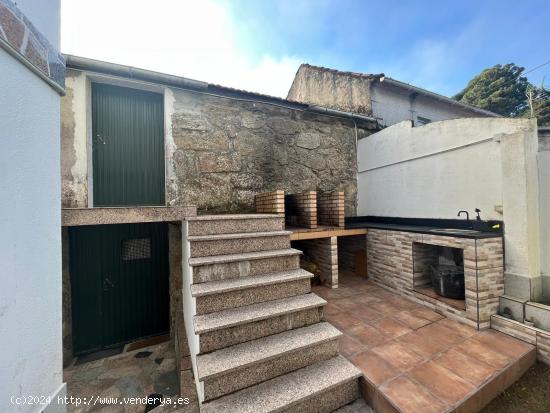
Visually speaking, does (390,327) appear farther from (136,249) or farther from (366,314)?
(136,249)

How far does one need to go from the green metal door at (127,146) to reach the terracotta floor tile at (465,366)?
4.65 metres

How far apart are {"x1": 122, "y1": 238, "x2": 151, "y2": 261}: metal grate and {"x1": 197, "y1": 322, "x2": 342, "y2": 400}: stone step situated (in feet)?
11.6

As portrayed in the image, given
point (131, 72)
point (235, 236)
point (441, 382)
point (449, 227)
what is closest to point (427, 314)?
point (441, 382)

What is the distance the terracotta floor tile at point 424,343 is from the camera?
235 centimetres

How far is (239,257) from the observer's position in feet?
8.41

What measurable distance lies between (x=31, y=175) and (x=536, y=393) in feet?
15.0

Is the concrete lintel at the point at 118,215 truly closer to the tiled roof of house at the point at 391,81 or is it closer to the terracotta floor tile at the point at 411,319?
the terracotta floor tile at the point at 411,319

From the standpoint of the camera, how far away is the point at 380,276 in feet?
14.0

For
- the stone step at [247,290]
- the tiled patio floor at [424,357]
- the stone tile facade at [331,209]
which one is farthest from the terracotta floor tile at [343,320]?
the stone tile facade at [331,209]

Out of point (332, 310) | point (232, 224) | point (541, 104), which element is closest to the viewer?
point (232, 224)

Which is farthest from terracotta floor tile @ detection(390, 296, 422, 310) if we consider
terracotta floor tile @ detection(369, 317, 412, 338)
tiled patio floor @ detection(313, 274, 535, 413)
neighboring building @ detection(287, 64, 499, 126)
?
neighboring building @ detection(287, 64, 499, 126)

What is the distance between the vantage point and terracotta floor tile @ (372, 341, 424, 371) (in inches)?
84.5

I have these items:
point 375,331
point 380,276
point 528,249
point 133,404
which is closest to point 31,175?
point 133,404

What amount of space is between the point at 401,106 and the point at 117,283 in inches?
345
